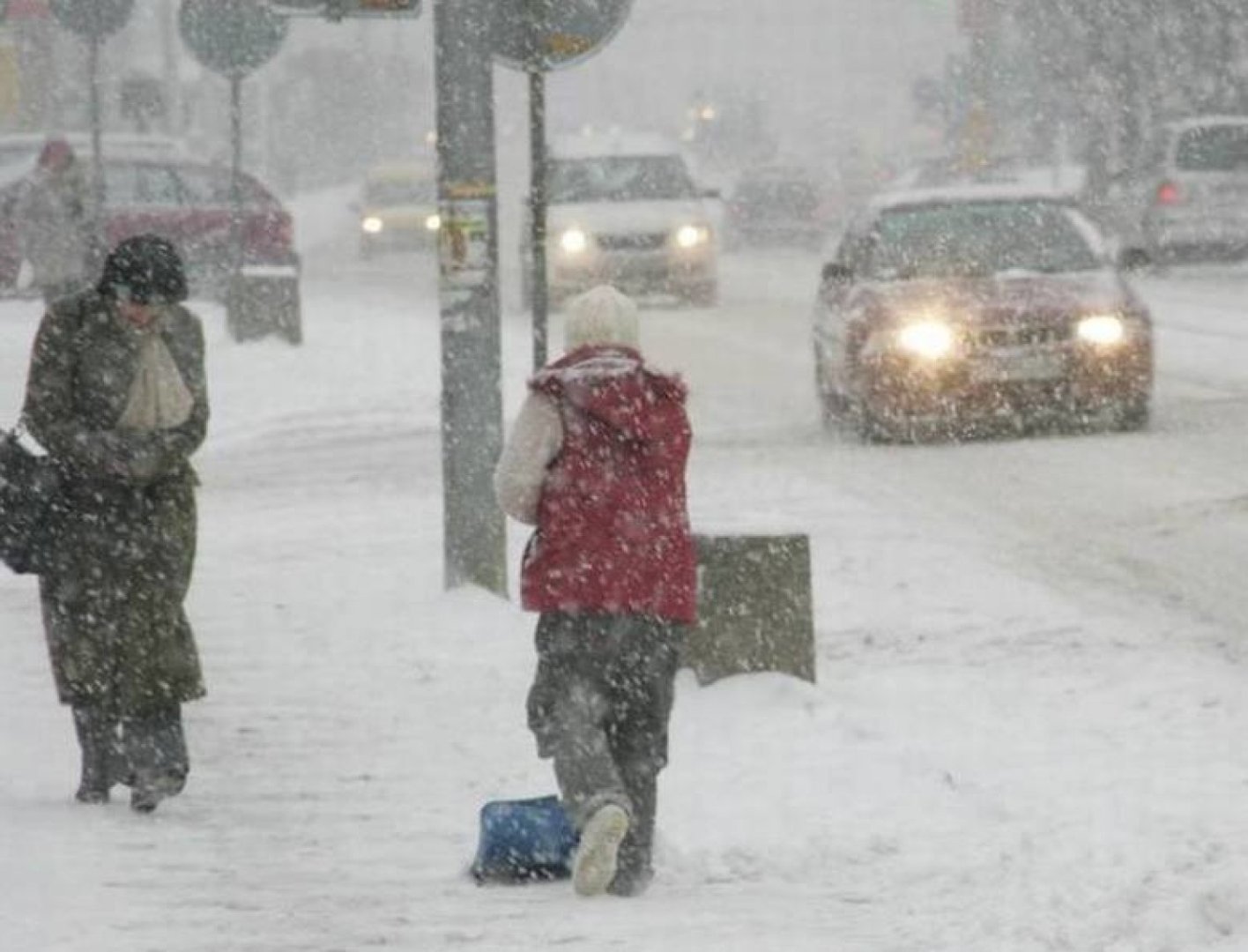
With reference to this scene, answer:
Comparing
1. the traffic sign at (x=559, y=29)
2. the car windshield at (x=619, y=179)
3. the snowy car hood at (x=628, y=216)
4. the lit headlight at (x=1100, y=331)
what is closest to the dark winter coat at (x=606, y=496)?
the traffic sign at (x=559, y=29)

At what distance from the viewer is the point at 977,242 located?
20016 millimetres

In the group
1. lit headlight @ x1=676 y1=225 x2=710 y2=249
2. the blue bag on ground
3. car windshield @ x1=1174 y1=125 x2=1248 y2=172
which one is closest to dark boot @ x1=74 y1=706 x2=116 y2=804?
the blue bag on ground

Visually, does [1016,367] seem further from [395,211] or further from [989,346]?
[395,211]

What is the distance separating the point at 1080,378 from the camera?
1880cm

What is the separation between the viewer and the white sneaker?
7.64 meters

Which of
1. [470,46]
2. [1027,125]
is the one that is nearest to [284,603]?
[470,46]


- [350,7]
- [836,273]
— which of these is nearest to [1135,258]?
[836,273]

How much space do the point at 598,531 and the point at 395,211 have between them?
45.3m

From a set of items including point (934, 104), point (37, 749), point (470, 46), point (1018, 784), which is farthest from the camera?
point (934, 104)

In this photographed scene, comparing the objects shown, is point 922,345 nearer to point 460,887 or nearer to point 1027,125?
point 460,887

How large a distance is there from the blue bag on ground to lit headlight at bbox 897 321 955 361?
10982 millimetres

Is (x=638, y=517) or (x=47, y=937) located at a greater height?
(x=638, y=517)

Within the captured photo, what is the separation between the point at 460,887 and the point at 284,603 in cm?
521

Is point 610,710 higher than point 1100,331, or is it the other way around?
point 610,710
